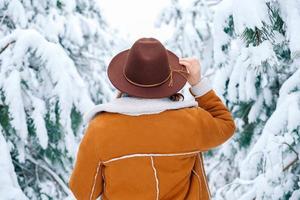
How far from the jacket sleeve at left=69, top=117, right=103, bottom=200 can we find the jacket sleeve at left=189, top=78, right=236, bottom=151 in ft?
1.24

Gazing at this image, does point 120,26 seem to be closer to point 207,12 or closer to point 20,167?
point 207,12

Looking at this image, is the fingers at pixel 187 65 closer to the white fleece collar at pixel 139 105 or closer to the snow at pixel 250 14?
the white fleece collar at pixel 139 105

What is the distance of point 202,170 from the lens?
2.01 m

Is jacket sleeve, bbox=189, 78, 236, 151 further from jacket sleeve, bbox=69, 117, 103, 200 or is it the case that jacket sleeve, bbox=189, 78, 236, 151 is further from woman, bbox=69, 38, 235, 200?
jacket sleeve, bbox=69, 117, 103, 200

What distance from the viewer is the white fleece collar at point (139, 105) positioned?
1.83 meters

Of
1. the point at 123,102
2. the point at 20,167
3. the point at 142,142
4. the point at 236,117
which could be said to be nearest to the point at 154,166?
the point at 142,142

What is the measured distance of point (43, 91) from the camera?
11.8 feet

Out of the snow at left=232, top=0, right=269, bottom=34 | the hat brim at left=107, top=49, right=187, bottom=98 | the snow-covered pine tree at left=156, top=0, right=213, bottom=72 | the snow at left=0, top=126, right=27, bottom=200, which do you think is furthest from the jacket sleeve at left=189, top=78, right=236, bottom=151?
the snow-covered pine tree at left=156, top=0, right=213, bottom=72

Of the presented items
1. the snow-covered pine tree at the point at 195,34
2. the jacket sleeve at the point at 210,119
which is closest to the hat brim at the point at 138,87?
the jacket sleeve at the point at 210,119

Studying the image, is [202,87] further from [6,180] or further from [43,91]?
[43,91]

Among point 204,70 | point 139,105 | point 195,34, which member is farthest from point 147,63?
point 204,70

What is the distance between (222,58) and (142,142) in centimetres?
88

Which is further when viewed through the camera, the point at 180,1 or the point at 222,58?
the point at 180,1

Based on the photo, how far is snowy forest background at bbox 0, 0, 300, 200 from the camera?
1.96 metres
